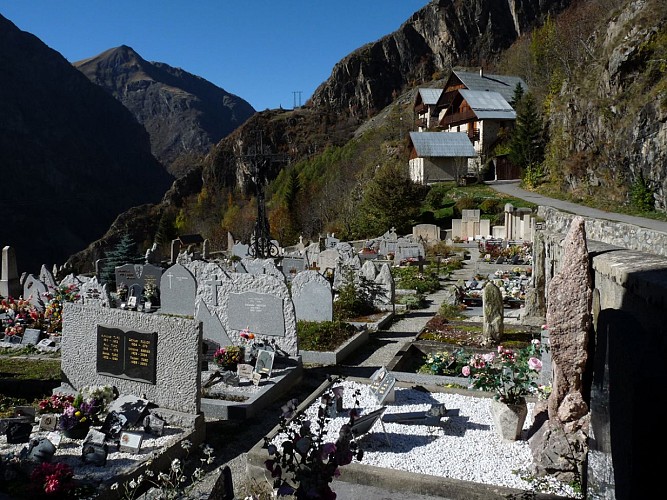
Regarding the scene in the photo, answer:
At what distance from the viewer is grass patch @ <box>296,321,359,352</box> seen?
1137 cm

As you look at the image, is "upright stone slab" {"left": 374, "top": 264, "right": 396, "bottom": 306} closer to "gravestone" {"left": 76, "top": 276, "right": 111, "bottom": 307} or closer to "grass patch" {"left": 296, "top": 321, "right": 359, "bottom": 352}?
"grass patch" {"left": 296, "top": 321, "right": 359, "bottom": 352}

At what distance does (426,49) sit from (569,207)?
104 meters

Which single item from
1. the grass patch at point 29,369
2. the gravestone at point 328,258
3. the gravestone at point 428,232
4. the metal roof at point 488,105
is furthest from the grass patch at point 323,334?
the metal roof at point 488,105

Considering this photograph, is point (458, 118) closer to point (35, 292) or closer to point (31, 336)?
point (35, 292)

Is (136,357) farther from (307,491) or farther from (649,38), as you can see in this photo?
(649,38)

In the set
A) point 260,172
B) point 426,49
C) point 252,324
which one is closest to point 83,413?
point 252,324

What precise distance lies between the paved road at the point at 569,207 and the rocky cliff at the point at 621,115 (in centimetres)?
177

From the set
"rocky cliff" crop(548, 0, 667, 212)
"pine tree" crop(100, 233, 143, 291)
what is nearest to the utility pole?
"pine tree" crop(100, 233, 143, 291)

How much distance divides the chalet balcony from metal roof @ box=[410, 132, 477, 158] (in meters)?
6.20

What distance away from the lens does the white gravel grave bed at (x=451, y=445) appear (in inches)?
219

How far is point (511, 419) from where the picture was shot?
623 cm

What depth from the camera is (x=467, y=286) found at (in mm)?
17375

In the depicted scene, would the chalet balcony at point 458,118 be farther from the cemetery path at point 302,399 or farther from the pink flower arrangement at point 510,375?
the pink flower arrangement at point 510,375

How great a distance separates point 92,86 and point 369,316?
147020 millimetres
